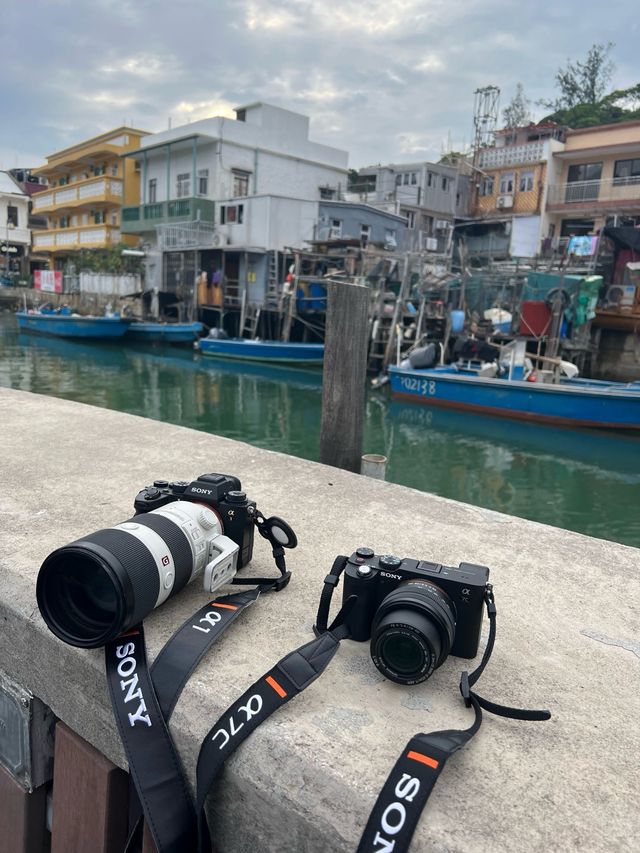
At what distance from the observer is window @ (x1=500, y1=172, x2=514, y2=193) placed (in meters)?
26.5

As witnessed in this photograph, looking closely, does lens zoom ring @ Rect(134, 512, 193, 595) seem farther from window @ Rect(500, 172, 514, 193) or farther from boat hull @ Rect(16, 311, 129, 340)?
window @ Rect(500, 172, 514, 193)

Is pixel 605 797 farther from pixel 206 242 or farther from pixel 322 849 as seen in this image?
pixel 206 242

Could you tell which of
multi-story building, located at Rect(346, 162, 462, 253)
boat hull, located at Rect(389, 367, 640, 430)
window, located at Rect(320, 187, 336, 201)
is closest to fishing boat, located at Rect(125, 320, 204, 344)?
window, located at Rect(320, 187, 336, 201)

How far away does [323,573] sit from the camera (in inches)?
85.7

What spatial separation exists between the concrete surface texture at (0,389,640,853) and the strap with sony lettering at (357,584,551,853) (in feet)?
0.11

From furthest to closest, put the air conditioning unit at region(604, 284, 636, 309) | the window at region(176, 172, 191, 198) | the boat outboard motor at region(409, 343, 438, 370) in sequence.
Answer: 1. the window at region(176, 172, 191, 198)
2. the air conditioning unit at region(604, 284, 636, 309)
3. the boat outboard motor at region(409, 343, 438, 370)

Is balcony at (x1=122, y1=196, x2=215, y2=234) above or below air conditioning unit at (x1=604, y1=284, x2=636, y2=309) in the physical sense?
above

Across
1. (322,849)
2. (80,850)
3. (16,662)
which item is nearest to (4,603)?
(16,662)

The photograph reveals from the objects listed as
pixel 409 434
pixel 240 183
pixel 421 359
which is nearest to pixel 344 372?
pixel 409 434

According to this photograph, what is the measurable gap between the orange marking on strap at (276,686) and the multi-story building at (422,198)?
2807 centimetres

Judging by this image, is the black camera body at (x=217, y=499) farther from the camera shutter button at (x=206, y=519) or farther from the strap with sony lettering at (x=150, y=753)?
the strap with sony lettering at (x=150, y=753)

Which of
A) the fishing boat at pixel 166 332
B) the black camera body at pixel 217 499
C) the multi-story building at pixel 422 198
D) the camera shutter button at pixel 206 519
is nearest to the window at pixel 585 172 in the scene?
the multi-story building at pixel 422 198

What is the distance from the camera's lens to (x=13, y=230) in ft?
135

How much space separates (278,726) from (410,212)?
29.7 m
